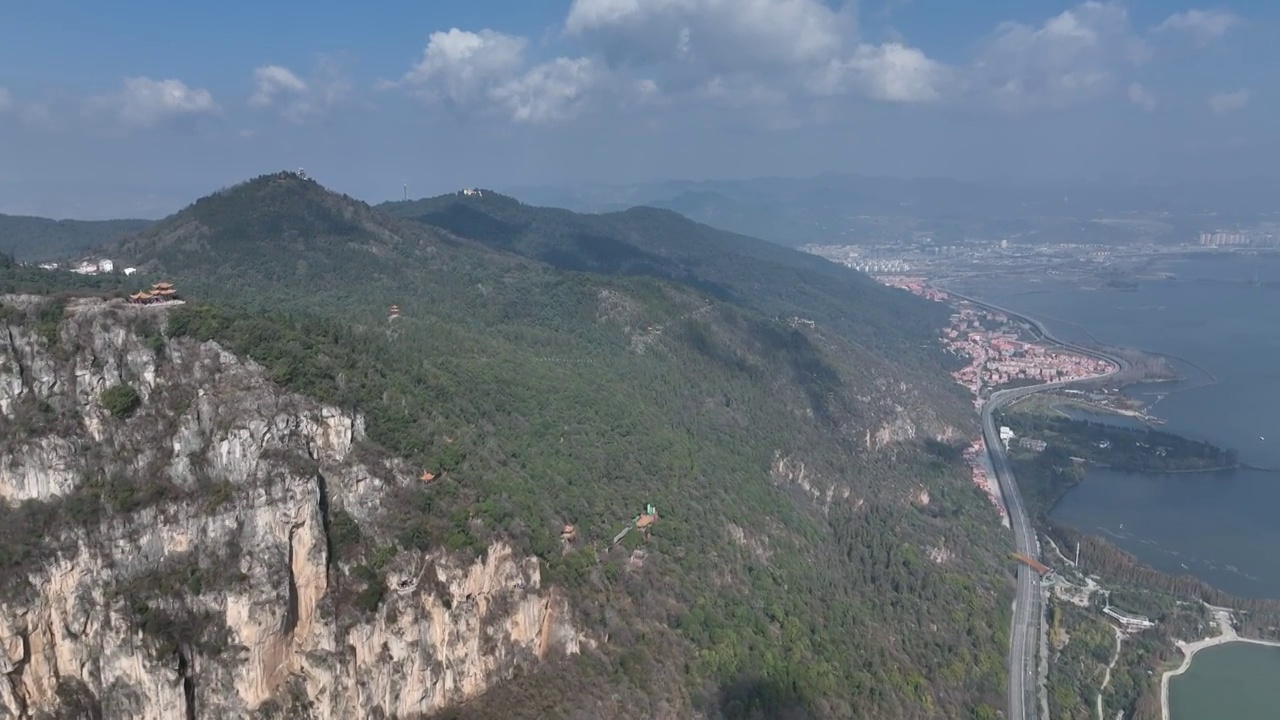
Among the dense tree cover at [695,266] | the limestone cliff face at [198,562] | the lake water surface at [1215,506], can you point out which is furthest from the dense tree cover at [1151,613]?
the dense tree cover at [695,266]

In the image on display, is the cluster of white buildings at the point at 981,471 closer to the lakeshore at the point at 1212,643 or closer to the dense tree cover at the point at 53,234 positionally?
the lakeshore at the point at 1212,643

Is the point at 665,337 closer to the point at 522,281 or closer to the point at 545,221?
the point at 522,281

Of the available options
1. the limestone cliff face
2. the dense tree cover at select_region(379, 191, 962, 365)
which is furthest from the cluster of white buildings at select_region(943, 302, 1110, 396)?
the limestone cliff face

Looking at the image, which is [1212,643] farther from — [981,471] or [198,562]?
[198,562]

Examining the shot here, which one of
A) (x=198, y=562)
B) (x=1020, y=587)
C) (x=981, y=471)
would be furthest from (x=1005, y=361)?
(x=198, y=562)

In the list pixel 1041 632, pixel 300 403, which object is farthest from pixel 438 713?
pixel 1041 632

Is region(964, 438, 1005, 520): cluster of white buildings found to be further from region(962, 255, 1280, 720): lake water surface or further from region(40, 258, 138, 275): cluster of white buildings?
region(40, 258, 138, 275): cluster of white buildings

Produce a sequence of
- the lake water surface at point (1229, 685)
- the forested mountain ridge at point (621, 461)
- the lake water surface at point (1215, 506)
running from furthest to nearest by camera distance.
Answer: the lake water surface at point (1215, 506), the lake water surface at point (1229, 685), the forested mountain ridge at point (621, 461)

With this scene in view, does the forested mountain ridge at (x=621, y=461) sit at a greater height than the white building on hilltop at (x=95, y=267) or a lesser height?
lesser
